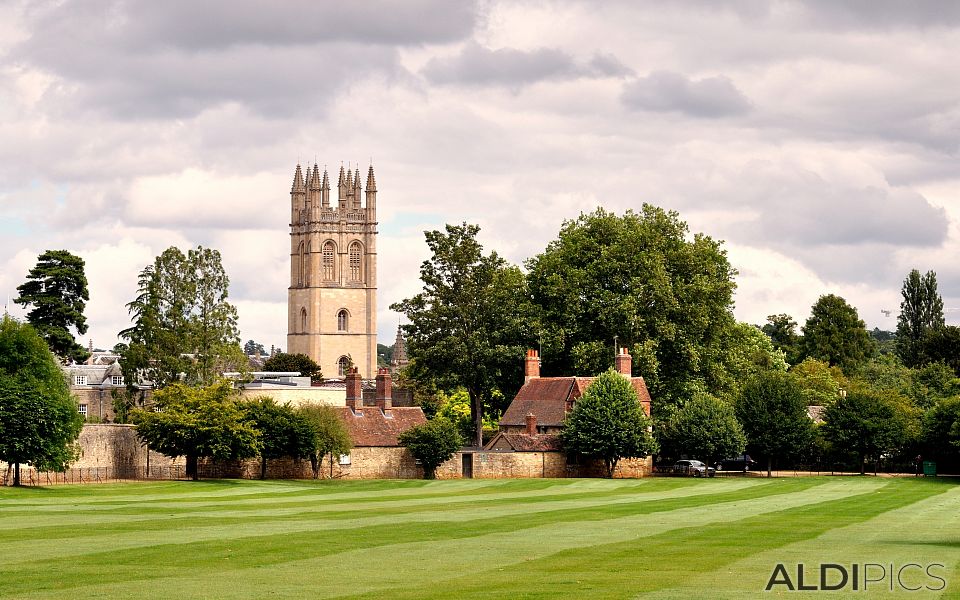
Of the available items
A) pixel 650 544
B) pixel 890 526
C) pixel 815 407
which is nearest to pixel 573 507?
pixel 890 526

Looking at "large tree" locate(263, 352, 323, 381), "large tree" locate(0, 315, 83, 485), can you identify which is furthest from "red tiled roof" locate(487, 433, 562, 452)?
"large tree" locate(263, 352, 323, 381)

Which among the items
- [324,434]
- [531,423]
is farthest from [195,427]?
[531,423]

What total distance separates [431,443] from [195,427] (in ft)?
50.1

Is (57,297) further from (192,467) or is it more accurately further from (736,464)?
(736,464)

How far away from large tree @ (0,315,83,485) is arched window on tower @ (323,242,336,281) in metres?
Result: 132

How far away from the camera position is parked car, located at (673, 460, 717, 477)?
89938 millimetres

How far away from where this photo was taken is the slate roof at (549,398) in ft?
289

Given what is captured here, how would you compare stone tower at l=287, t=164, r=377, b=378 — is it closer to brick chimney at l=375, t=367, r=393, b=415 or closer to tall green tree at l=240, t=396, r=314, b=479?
brick chimney at l=375, t=367, r=393, b=415

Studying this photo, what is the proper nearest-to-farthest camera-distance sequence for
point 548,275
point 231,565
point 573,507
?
point 231,565
point 573,507
point 548,275

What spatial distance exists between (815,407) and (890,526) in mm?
77072

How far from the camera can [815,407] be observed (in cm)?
11769

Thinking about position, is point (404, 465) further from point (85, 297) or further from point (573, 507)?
point (573, 507)

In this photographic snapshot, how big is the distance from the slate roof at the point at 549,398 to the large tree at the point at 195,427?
20.9 metres

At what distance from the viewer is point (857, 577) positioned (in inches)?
1083
